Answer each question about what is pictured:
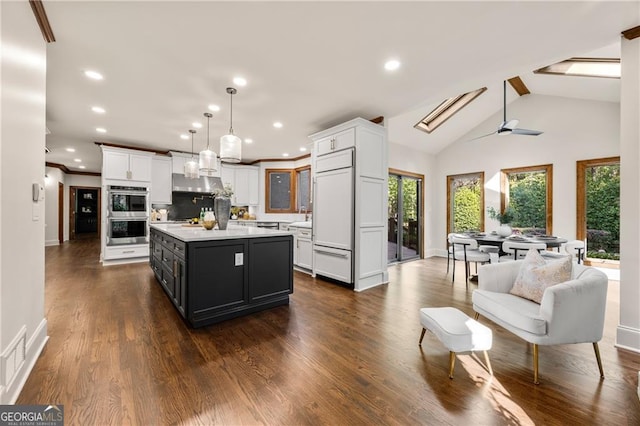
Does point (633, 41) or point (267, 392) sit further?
point (633, 41)

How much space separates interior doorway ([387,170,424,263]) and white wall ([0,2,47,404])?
17.9ft

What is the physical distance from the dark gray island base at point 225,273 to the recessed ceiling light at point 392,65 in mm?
2129

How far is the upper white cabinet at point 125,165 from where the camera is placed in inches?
218

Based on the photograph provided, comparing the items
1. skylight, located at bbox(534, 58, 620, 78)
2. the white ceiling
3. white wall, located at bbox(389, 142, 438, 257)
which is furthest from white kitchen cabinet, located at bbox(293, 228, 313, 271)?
skylight, located at bbox(534, 58, 620, 78)

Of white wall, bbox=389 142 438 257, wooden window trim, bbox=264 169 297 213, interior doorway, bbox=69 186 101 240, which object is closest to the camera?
white wall, bbox=389 142 438 257

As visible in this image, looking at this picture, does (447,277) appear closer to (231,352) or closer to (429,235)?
(429,235)

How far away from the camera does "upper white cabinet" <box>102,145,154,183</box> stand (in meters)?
5.53

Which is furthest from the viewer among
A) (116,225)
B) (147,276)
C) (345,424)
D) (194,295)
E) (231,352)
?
(116,225)

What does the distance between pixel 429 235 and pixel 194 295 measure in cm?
602

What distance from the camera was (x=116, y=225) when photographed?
219 inches

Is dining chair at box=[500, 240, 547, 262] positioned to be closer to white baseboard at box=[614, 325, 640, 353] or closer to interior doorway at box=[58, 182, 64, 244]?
white baseboard at box=[614, 325, 640, 353]

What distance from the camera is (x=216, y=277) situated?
2.67m

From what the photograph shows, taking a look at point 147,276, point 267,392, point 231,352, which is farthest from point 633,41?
point 147,276

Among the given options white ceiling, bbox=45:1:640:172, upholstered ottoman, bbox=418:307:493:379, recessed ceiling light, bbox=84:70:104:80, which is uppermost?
white ceiling, bbox=45:1:640:172
